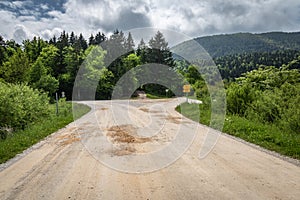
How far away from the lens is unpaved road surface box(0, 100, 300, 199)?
4320mm

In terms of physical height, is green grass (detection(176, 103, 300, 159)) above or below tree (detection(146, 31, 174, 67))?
below

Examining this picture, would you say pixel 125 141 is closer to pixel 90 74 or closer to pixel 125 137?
pixel 125 137

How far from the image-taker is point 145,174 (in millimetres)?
5332

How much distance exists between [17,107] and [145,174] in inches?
361

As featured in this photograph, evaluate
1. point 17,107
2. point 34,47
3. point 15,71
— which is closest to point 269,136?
point 17,107

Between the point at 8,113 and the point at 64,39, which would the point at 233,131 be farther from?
the point at 64,39

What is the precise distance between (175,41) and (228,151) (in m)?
5.52

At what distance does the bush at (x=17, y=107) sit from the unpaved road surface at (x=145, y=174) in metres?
4.01

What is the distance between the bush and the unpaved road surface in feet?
13.1

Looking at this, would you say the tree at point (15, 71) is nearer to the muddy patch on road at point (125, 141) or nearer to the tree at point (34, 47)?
the tree at point (34, 47)

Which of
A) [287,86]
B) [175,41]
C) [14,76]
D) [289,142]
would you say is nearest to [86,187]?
[289,142]

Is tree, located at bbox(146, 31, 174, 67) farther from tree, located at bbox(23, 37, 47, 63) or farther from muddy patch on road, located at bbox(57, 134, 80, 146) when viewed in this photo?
muddy patch on road, located at bbox(57, 134, 80, 146)

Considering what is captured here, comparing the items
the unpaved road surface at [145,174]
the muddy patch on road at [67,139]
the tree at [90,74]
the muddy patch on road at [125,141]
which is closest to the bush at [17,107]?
the muddy patch on road at [67,139]

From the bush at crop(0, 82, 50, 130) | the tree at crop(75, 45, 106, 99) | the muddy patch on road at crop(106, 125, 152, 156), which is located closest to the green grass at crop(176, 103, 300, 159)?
the muddy patch on road at crop(106, 125, 152, 156)
